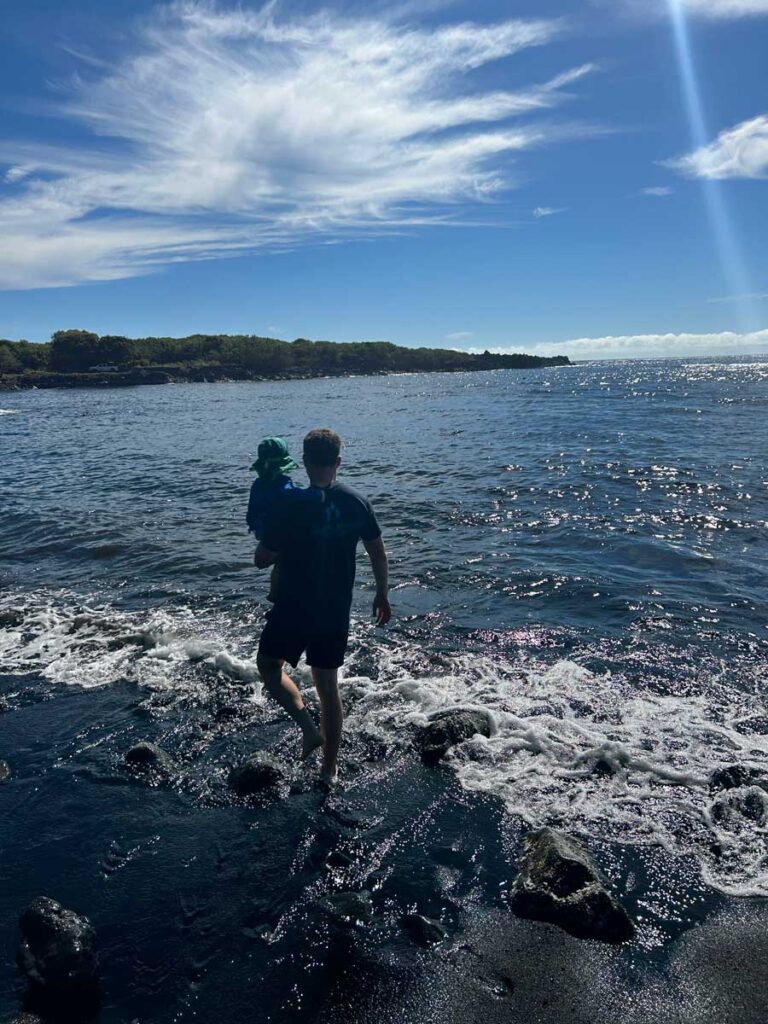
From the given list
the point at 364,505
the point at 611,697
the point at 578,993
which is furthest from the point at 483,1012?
the point at 611,697

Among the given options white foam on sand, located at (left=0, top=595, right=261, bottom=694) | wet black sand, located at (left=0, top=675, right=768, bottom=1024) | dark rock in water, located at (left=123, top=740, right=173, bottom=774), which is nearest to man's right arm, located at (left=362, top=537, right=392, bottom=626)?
wet black sand, located at (left=0, top=675, right=768, bottom=1024)

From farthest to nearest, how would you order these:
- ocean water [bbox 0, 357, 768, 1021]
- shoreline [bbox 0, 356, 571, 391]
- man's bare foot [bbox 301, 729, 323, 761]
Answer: shoreline [bbox 0, 356, 571, 391], man's bare foot [bbox 301, 729, 323, 761], ocean water [bbox 0, 357, 768, 1021]

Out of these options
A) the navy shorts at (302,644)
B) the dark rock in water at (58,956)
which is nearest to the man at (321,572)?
the navy shorts at (302,644)

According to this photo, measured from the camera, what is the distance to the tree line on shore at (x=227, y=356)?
133375mm

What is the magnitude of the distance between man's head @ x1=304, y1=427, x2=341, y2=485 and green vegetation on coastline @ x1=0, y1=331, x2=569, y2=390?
390ft

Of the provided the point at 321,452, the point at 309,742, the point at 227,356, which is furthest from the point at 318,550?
the point at 227,356

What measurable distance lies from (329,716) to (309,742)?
1.78ft

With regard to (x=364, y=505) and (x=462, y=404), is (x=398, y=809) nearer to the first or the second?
(x=364, y=505)

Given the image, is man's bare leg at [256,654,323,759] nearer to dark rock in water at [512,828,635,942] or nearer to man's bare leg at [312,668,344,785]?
man's bare leg at [312,668,344,785]

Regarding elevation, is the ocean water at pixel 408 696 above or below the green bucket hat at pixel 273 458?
below

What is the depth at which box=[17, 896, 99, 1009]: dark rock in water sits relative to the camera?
3.71m

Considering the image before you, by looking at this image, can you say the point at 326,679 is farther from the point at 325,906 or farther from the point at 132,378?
the point at 132,378

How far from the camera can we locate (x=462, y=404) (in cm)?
5378

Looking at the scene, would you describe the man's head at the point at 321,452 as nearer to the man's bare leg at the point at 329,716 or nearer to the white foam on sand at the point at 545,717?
the man's bare leg at the point at 329,716
